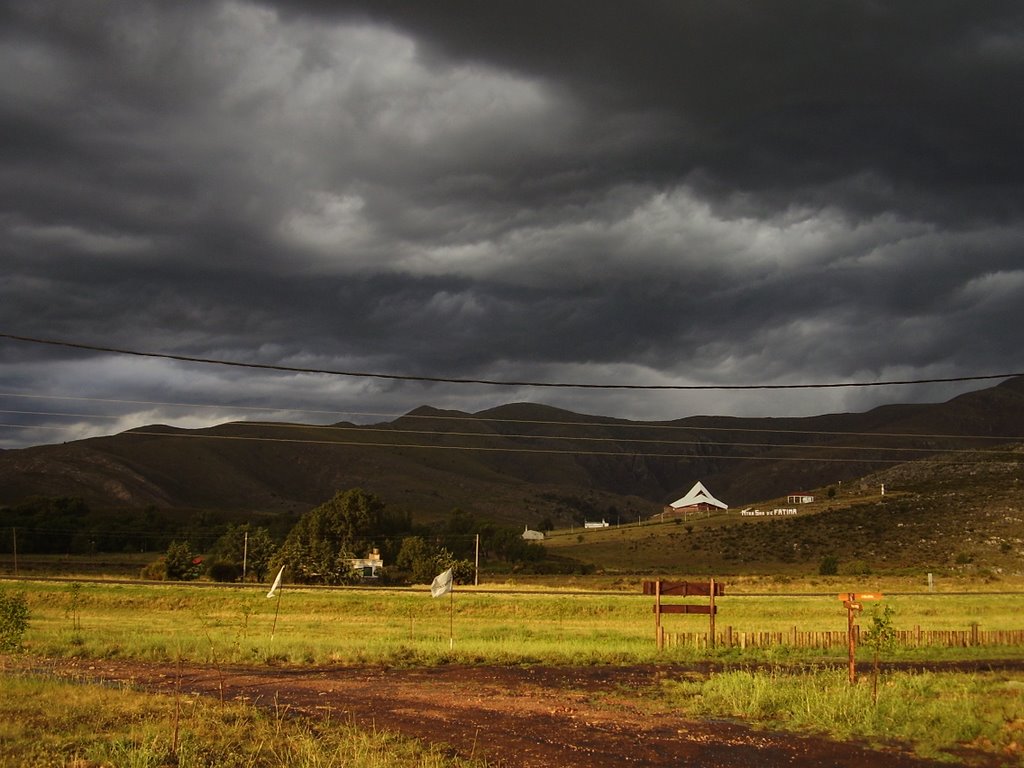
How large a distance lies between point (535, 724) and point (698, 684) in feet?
20.5

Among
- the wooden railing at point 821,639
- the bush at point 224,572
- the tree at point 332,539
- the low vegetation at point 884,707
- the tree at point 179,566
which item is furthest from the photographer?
the bush at point 224,572

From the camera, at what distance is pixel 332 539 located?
91688 mm

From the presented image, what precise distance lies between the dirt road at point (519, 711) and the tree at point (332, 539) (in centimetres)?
4338

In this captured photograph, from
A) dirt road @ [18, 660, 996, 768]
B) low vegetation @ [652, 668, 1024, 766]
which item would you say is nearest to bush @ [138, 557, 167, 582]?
dirt road @ [18, 660, 996, 768]

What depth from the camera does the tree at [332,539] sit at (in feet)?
236

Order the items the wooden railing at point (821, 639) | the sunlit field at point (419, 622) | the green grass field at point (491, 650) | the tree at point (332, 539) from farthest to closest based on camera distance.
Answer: the tree at point (332, 539), the wooden railing at point (821, 639), the sunlit field at point (419, 622), the green grass field at point (491, 650)

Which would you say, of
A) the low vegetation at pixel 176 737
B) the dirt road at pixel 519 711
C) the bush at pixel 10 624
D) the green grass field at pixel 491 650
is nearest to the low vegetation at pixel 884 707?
the green grass field at pixel 491 650

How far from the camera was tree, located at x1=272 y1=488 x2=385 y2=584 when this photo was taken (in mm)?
71812

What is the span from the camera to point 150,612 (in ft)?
164

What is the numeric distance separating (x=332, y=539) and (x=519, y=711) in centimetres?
7410

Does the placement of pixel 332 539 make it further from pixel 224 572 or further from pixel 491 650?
pixel 491 650

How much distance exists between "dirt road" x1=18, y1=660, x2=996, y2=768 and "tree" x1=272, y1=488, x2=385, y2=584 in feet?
142

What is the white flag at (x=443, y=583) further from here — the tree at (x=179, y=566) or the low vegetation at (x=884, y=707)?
the tree at (x=179, y=566)

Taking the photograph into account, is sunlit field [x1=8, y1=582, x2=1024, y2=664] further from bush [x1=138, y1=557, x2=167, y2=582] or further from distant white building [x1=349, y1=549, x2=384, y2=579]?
distant white building [x1=349, y1=549, x2=384, y2=579]
